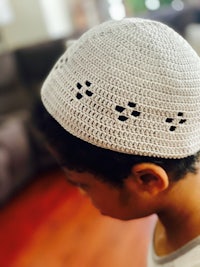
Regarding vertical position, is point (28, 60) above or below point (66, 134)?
below

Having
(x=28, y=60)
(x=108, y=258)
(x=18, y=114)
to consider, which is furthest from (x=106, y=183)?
(x=28, y=60)

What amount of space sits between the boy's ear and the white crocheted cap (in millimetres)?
20

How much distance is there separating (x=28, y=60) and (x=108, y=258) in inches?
72.2

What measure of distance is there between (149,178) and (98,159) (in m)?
0.08

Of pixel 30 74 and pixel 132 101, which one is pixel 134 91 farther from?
pixel 30 74

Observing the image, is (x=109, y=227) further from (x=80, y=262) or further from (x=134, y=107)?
(x=134, y=107)

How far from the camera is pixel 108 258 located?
1.78 metres

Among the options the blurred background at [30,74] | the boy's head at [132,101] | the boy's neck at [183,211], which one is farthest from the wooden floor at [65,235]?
the boy's head at [132,101]

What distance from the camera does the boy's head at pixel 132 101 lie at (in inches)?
23.0

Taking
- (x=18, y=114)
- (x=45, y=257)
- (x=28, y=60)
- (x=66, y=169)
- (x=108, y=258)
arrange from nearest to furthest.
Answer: (x=66, y=169), (x=108, y=258), (x=45, y=257), (x=18, y=114), (x=28, y=60)

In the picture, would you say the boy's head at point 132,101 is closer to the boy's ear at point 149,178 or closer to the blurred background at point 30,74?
the boy's ear at point 149,178

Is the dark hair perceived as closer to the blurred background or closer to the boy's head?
the boy's head

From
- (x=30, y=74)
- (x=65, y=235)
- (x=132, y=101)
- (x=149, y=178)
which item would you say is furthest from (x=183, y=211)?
(x=30, y=74)

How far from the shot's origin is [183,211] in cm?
67
